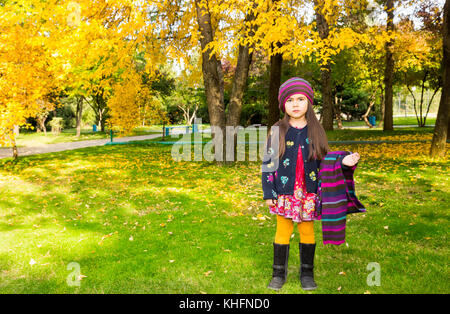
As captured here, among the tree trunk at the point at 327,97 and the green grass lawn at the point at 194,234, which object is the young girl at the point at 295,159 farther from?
the tree trunk at the point at 327,97

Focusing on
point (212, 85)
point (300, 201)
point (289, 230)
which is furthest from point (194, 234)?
point (212, 85)

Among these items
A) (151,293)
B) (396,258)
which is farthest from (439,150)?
(151,293)

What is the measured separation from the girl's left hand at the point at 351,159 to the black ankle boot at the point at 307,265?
98 centimetres

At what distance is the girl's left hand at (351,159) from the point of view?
3.13 metres

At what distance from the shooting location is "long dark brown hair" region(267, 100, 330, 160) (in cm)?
331

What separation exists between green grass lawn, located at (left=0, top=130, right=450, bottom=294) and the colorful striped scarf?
2.31 ft

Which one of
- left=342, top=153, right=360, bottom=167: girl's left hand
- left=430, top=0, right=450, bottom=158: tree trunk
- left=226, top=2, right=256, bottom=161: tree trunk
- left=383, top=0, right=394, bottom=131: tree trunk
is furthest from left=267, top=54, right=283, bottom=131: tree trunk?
left=383, top=0, right=394, bottom=131: tree trunk

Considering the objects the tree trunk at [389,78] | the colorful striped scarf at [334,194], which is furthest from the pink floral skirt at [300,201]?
the tree trunk at [389,78]

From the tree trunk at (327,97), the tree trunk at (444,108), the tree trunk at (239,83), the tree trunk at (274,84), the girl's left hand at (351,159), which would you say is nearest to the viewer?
the girl's left hand at (351,159)

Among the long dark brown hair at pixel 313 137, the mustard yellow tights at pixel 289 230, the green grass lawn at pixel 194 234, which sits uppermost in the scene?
the long dark brown hair at pixel 313 137

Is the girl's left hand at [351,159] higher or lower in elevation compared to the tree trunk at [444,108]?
lower

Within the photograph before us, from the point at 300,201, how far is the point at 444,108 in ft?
28.9

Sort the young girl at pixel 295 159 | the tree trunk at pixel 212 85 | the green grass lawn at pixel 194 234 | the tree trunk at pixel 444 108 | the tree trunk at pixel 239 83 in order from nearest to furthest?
the young girl at pixel 295 159, the green grass lawn at pixel 194 234, the tree trunk at pixel 444 108, the tree trunk at pixel 212 85, the tree trunk at pixel 239 83

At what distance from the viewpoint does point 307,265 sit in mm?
3613
